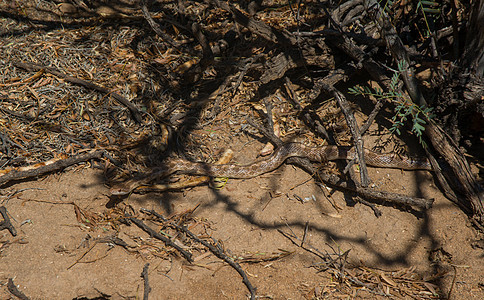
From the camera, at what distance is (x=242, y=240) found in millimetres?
4047

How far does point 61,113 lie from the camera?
4.86 metres

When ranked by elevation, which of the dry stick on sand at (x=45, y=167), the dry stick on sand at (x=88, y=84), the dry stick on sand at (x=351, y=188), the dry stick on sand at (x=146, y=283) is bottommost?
the dry stick on sand at (x=146, y=283)

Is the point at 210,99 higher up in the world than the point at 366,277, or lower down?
higher up

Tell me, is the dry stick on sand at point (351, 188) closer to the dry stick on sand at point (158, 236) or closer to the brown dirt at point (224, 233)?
the brown dirt at point (224, 233)

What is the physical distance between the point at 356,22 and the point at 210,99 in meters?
2.40

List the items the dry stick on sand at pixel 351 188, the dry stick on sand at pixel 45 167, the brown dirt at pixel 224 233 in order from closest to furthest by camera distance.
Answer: the brown dirt at pixel 224 233, the dry stick on sand at pixel 351 188, the dry stick on sand at pixel 45 167

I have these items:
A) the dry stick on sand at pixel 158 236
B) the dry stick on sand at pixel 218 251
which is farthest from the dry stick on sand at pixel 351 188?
the dry stick on sand at pixel 158 236

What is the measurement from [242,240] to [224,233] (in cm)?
24

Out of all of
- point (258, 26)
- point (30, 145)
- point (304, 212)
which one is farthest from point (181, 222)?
point (258, 26)

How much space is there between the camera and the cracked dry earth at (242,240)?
364 cm

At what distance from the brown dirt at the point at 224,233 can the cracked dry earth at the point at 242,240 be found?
0.01 metres

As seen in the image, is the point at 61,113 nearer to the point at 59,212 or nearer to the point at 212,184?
the point at 59,212

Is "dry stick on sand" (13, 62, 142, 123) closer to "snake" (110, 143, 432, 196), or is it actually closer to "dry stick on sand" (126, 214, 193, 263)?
"snake" (110, 143, 432, 196)

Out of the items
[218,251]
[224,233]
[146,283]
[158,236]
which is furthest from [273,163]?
[146,283]
